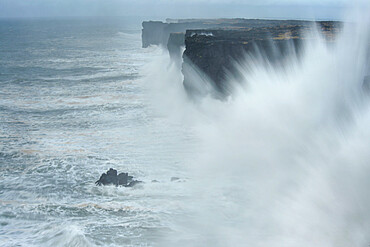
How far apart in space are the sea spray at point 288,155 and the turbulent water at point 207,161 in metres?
0.05

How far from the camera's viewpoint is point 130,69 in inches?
1437

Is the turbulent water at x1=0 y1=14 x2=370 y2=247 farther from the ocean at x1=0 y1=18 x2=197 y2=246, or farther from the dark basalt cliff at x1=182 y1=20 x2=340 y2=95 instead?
the dark basalt cliff at x1=182 y1=20 x2=340 y2=95

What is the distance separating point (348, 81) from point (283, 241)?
1092 centimetres

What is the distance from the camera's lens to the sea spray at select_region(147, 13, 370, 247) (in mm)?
9375

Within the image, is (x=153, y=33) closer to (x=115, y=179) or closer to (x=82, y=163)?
(x=82, y=163)

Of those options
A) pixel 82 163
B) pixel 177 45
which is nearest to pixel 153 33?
pixel 177 45

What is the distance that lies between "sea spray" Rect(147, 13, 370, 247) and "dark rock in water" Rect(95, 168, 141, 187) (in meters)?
2.36

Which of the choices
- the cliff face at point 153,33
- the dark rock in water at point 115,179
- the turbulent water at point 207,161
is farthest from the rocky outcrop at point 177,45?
the cliff face at point 153,33

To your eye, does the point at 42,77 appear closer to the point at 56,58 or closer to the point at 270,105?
the point at 56,58

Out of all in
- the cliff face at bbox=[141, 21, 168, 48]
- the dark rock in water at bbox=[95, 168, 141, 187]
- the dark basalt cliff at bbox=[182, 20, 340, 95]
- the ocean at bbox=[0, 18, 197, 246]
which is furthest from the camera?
the cliff face at bbox=[141, 21, 168, 48]

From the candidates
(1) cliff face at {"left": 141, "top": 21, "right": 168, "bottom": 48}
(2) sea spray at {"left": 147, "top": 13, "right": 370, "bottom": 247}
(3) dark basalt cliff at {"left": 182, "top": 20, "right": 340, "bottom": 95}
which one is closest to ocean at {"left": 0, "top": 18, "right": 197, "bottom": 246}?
(2) sea spray at {"left": 147, "top": 13, "right": 370, "bottom": 247}

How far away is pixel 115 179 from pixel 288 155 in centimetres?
683

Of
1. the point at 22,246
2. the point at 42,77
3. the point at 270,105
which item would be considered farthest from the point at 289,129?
Answer: the point at 42,77

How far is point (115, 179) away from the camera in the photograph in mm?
12086
